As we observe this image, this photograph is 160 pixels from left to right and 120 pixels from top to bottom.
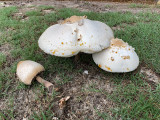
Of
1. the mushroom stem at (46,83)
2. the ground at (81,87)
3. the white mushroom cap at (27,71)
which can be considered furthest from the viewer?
the mushroom stem at (46,83)

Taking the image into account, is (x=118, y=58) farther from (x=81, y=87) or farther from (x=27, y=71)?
(x=27, y=71)

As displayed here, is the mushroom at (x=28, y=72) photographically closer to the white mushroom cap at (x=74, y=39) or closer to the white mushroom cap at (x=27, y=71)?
the white mushroom cap at (x=27, y=71)

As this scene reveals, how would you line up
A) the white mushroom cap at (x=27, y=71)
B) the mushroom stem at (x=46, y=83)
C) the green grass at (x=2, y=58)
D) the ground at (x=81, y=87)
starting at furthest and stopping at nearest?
the green grass at (x=2, y=58) < the mushroom stem at (x=46, y=83) < the white mushroom cap at (x=27, y=71) < the ground at (x=81, y=87)

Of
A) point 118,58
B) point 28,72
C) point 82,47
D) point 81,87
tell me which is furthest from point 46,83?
point 118,58

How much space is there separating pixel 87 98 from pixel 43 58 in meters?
1.30

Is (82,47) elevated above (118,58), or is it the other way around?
(82,47)

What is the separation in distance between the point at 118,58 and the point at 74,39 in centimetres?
73

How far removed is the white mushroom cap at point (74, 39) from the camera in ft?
6.60

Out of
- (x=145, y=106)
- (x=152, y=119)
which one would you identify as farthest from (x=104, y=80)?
(x=152, y=119)

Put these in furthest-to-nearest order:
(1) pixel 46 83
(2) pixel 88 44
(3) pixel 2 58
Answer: (3) pixel 2 58 → (1) pixel 46 83 → (2) pixel 88 44

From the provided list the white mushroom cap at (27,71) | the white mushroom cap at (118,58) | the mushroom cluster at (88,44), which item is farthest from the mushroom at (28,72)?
the white mushroom cap at (118,58)

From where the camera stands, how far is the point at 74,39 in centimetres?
204

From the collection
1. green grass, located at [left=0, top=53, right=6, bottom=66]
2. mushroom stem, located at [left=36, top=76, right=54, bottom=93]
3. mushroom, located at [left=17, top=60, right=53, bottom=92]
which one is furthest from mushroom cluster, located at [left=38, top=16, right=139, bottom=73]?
green grass, located at [left=0, top=53, right=6, bottom=66]

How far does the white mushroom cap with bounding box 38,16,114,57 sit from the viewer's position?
2.01 metres
